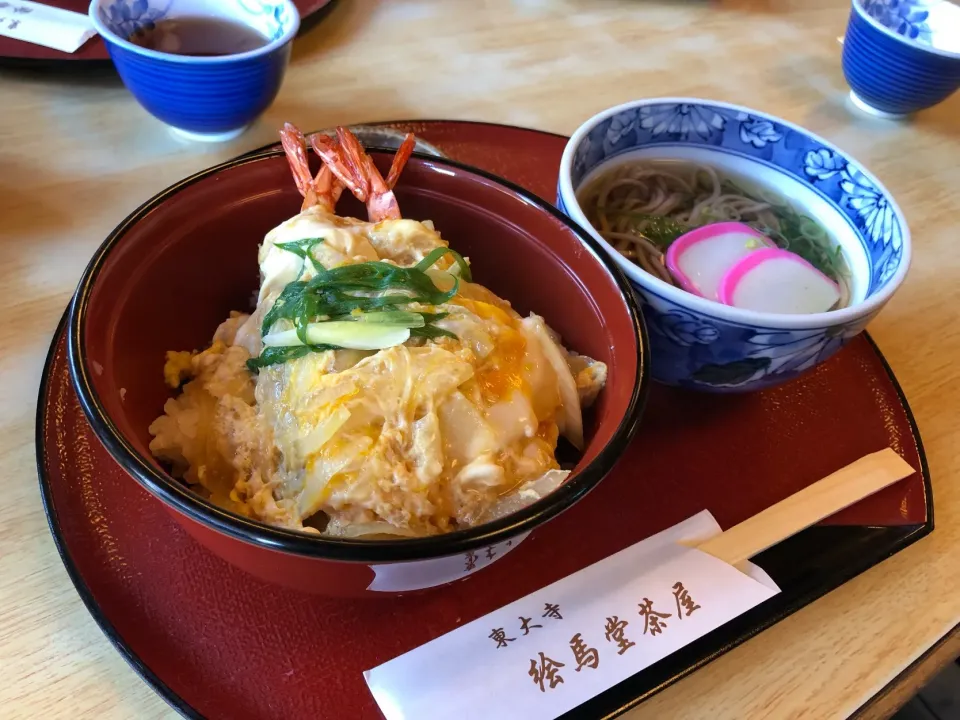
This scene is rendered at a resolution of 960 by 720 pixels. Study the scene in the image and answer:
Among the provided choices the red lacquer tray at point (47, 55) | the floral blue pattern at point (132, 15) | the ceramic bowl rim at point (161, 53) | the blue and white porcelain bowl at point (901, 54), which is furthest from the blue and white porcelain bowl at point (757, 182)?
the red lacquer tray at point (47, 55)

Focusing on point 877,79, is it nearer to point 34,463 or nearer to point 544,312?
point 544,312

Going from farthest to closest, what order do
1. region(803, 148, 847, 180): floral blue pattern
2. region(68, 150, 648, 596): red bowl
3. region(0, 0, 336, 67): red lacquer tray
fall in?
1. region(0, 0, 336, 67): red lacquer tray
2. region(803, 148, 847, 180): floral blue pattern
3. region(68, 150, 648, 596): red bowl

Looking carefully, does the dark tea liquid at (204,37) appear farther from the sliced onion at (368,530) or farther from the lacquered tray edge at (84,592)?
the sliced onion at (368,530)

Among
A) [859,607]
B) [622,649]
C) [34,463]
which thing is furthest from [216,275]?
[859,607]

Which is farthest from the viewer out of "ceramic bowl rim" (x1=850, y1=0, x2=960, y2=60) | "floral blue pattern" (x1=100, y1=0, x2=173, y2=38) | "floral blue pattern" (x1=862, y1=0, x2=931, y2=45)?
"floral blue pattern" (x1=862, y1=0, x2=931, y2=45)

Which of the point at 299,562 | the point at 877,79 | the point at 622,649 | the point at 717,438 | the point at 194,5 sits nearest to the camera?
the point at 299,562

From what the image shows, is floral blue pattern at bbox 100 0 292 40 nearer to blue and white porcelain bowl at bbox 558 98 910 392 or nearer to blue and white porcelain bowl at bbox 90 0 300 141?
blue and white porcelain bowl at bbox 90 0 300 141

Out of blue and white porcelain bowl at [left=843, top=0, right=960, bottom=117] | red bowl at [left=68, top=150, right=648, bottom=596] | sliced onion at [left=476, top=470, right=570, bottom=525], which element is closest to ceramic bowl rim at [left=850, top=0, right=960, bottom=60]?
blue and white porcelain bowl at [left=843, top=0, right=960, bottom=117]

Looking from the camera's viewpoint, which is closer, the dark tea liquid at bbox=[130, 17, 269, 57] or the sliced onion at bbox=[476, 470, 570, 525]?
the sliced onion at bbox=[476, 470, 570, 525]
